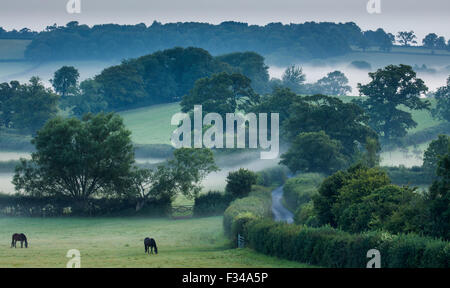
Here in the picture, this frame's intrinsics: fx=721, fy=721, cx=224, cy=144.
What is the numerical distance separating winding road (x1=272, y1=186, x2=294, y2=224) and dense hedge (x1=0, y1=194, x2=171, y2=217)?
35.8 ft

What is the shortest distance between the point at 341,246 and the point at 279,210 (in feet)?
105

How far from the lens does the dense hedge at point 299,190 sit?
206 feet

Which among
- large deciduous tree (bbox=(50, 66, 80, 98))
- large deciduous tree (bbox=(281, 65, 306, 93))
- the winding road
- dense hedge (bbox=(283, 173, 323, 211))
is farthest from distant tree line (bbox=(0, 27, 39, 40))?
dense hedge (bbox=(283, 173, 323, 211))

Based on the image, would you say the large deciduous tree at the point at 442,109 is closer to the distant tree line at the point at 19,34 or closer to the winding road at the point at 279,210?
the winding road at the point at 279,210

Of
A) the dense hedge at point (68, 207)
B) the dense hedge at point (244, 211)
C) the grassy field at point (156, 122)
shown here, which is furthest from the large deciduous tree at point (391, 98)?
the dense hedge at point (68, 207)

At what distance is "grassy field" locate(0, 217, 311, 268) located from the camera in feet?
A: 119

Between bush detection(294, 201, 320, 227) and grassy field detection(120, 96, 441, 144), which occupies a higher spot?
grassy field detection(120, 96, 441, 144)

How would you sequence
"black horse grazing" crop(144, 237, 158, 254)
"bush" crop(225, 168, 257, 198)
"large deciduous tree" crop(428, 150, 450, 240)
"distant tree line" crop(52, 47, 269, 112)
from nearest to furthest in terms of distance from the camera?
"large deciduous tree" crop(428, 150, 450, 240), "black horse grazing" crop(144, 237, 158, 254), "bush" crop(225, 168, 257, 198), "distant tree line" crop(52, 47, 269, 112)

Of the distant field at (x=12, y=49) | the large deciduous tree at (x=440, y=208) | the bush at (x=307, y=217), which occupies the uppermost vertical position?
the distant field at (x=12, y=49)

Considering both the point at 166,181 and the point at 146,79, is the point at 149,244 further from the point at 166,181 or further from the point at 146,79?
the point at 146,79

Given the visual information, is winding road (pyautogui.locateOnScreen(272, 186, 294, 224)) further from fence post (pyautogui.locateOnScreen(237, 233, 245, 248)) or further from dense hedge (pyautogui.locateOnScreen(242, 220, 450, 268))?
dense hedge (pyautogui.locateOnScreen(242, 220, 450, 268))

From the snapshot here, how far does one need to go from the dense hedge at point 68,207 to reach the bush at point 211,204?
3.10 m
